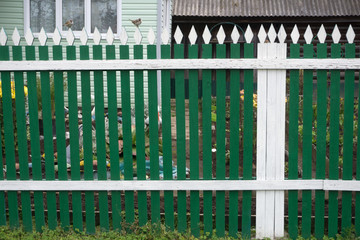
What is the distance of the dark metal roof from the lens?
47.6 feet

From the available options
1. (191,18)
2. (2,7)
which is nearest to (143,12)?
(2,7)

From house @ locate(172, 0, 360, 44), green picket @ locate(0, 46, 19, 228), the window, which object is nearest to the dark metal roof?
house @ locate(172, 0, 360, 44)

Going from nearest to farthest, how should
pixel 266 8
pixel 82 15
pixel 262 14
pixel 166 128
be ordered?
pixel 166 128 < pixel 82 15 < pixel 262 14 < pixel 266 8

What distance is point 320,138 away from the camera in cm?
355

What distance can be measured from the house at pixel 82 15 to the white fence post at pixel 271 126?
6.89 m

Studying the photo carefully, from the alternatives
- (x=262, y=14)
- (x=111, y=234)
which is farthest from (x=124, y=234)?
(x=262, y=14)

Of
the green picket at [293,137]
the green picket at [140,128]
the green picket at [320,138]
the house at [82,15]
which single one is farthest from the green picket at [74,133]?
the house at [82,15]

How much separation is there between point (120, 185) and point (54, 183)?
1.74ft

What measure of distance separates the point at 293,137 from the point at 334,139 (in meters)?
0.33

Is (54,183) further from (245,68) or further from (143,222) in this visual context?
(245,68)

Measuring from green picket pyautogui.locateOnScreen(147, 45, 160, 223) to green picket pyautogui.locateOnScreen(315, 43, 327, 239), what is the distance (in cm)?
126

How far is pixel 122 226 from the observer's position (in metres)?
3.65

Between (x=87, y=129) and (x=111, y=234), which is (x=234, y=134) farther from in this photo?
(x=111, y=234)

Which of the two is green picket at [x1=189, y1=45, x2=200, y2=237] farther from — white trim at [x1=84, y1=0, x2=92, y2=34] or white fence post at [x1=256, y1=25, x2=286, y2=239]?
white trim at [x1=84, y1=0, x2=92, y2=34]
